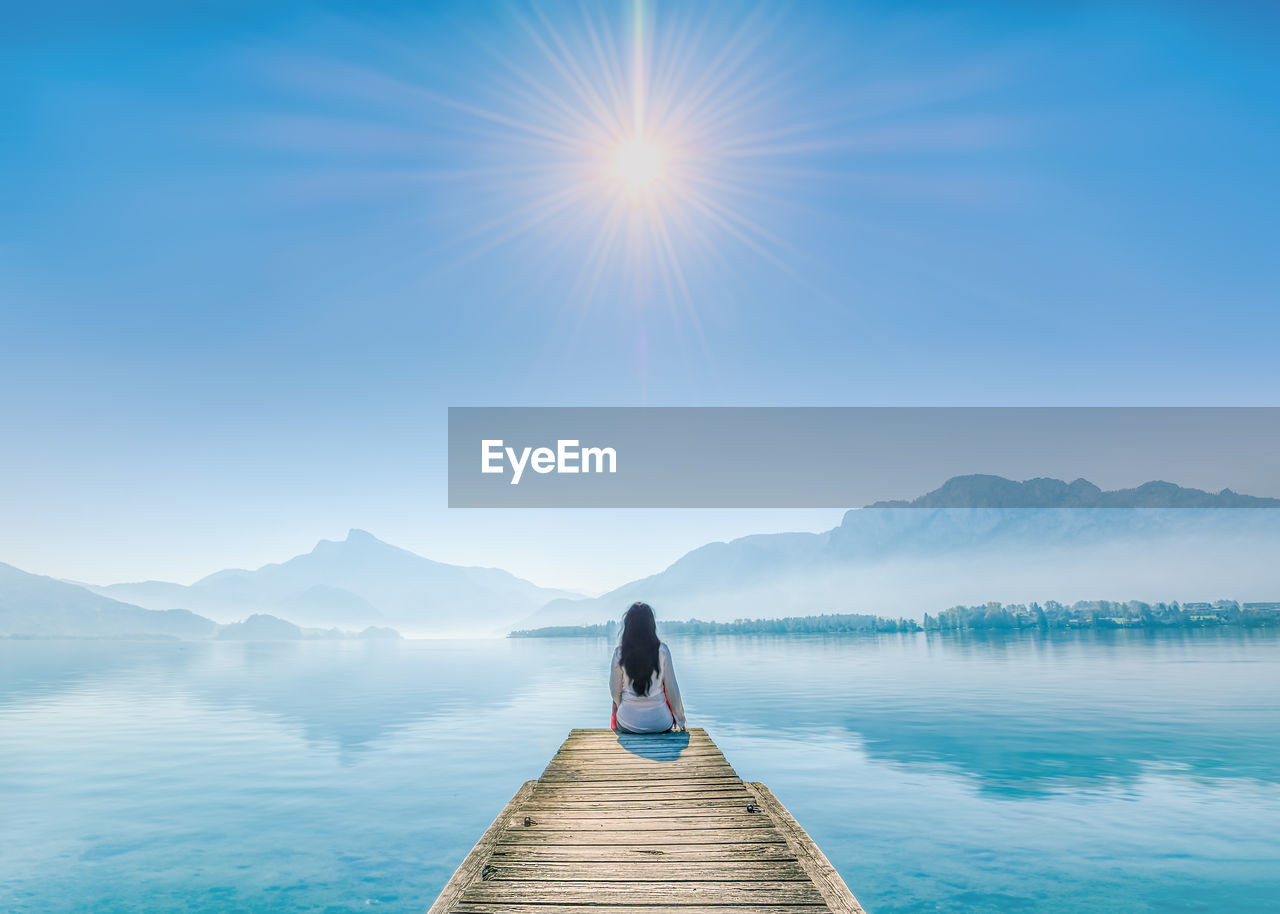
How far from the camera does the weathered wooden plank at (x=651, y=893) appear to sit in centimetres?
636

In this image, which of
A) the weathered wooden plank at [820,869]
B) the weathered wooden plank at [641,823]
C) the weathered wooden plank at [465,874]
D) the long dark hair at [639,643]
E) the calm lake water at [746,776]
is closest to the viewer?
the weathered wooden plank at [820,869]

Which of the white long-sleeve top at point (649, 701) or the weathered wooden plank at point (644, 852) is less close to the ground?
the white long-sleeve top at point (649, 701)

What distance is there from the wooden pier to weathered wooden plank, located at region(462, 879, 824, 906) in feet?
0.03

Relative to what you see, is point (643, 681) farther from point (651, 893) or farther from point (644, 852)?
point (651, 893)

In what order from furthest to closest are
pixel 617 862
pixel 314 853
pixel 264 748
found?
pixel 264 748, pixel 314 853, pixel 617 862

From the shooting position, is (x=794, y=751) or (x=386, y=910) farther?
(x=794, y=751)

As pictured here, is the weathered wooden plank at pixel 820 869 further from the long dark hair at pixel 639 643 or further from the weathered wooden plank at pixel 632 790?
the long dark hair at pixel 639 643

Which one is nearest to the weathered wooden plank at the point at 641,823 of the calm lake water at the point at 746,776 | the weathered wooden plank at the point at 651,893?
the weathered wooden plank at the point at 651,893

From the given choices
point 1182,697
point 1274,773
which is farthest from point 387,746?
point 1182,697

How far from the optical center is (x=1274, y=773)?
23828 mm

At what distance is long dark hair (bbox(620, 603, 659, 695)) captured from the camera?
13805 millimetres

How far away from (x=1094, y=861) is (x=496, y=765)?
Answer: 2012 centimetres

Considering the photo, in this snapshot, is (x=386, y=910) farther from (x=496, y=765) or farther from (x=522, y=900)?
(x=496, y=765)

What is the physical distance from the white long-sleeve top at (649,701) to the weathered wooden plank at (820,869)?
3026 mm
